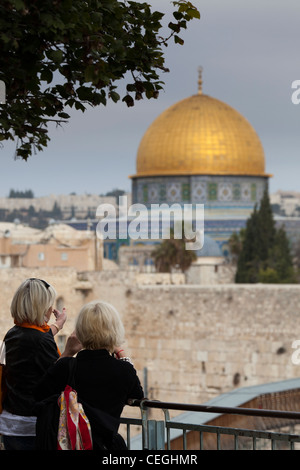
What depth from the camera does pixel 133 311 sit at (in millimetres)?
25516

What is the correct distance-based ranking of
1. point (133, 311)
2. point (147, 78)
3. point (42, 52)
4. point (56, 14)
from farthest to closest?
point (133, 311) → point (147, 78) → point (42, 52) → point (56, 14)

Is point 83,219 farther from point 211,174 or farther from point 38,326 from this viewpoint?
point 38,326

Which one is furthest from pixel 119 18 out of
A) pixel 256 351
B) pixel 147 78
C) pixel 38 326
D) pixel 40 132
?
pixel 256 351

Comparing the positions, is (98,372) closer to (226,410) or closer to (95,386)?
(95,386)

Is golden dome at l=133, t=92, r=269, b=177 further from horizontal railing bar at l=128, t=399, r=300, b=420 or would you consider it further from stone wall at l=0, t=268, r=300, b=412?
horizontal railing bar at l=128, t=399, r=300, b=420

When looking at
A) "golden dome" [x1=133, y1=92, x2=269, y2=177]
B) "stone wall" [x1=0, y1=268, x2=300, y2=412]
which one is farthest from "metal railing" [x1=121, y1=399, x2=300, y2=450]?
"golden dome" [x1=133, y1=92, x2=269, y2=177]

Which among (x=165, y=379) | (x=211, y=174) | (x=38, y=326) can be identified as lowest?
(x=165, y=379)

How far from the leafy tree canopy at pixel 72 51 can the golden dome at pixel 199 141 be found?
3733 cm

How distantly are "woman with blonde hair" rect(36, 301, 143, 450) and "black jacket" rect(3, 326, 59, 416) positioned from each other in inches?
7.1

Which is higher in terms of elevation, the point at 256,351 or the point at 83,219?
the point at 83,219

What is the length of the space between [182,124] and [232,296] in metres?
19.6

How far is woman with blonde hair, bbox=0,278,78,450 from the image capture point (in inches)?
182

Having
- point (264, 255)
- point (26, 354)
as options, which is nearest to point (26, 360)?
point (26, 354)

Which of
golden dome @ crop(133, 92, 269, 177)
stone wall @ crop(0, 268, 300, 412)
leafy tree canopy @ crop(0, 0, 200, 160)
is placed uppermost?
golden dome @ crop(133, 92, 269, 177)
